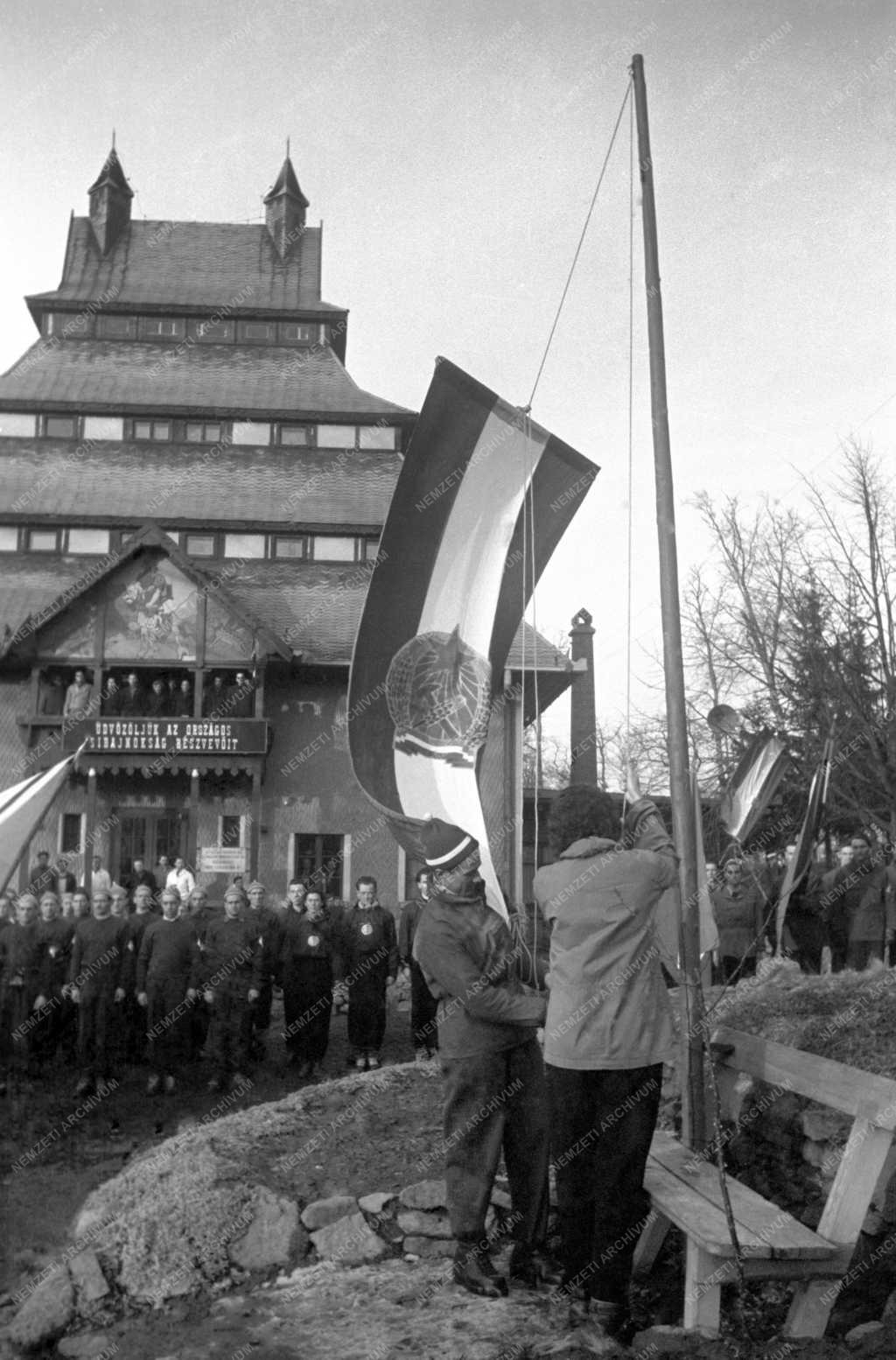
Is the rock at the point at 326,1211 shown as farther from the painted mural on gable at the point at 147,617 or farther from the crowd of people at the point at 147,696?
the painted mural on gable at the point at 147,617

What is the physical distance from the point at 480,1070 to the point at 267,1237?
1.64 meters

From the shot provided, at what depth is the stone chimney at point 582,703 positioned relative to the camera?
41.5 metres

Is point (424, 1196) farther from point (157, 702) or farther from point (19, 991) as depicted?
point (157, 702)

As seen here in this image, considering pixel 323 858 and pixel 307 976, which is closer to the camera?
pixel 307 976

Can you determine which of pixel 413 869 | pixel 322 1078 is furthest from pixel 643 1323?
pixel 413 869

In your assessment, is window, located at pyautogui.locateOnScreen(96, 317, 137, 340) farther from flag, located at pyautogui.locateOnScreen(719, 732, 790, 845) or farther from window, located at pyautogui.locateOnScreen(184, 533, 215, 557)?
flag, located at pyautogui.locateOnScreen(719, 732, 790, 845)

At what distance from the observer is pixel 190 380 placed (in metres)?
32.1

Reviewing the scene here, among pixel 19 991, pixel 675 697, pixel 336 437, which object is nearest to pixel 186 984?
pixel 19 991

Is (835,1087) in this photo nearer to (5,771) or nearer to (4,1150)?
(4,1150)

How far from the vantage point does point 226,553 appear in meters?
28.8

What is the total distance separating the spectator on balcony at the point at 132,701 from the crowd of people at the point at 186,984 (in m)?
12.0

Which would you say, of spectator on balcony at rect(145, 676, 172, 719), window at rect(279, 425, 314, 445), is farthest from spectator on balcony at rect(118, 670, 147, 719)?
window at rect(279, 425, 314, 445)

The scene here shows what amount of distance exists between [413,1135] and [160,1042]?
4733 mm

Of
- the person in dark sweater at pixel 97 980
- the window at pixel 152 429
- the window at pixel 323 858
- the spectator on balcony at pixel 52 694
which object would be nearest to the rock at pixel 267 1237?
the person in dark sweater at pixel 97 980
